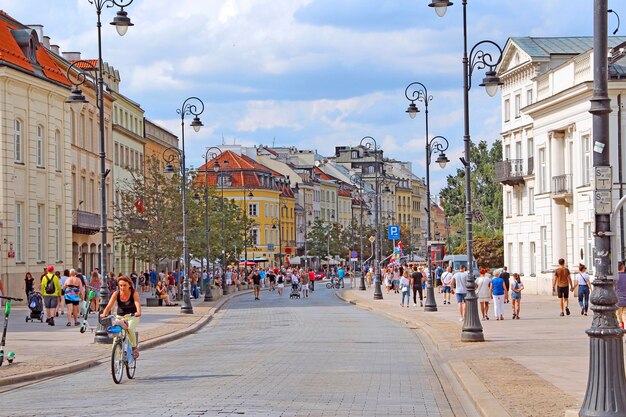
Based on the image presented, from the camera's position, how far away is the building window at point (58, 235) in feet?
187

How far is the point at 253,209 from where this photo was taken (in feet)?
498

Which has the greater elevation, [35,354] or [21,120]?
[21,120]

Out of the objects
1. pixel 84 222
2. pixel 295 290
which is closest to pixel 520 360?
pixel 84 222

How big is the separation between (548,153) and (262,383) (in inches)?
1857

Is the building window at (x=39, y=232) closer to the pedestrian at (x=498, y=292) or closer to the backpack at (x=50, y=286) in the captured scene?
the backpack at (x=50, y=286)

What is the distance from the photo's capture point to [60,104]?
57.9 meters

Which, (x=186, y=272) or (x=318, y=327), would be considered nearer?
(x=318, y=327)

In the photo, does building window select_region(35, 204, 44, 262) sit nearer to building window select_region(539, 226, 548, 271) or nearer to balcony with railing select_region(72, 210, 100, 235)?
balcony with railing select_region(72, 210, 100, 235)

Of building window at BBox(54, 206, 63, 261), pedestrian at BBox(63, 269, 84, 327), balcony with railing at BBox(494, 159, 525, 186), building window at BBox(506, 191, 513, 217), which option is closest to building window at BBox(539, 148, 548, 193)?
balcony with railing at BBox(494, 159, 525, 186)

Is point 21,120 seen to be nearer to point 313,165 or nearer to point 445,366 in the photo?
point 445,366

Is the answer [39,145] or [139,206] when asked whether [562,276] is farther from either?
[139,206]

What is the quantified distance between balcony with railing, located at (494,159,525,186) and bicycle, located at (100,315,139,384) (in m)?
53.0

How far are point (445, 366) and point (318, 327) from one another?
15.4 meters

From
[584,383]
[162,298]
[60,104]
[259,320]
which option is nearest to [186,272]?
[162,298]
